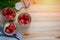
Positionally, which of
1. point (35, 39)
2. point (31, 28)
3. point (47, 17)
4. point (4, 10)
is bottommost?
point (35, 39)

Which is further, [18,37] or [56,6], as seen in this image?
[56,6]

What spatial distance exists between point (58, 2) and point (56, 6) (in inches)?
2.3

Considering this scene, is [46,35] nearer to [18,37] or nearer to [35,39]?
[35,39]

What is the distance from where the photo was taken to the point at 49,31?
1928mm

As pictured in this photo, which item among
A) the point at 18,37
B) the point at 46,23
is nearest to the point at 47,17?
the point at 46,23

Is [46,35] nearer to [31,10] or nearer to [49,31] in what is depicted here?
[49,31]

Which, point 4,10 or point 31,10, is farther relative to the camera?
point 31,10

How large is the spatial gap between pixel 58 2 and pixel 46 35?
452mm

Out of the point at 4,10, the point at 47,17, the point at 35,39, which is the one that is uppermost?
the point at 4,10

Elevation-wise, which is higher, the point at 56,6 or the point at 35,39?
the point at 56,6

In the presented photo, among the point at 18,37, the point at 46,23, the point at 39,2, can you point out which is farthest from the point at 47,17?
the point at 18,37

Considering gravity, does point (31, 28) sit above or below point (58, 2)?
below

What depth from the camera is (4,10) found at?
175cm

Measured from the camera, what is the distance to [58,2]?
1.93 m
